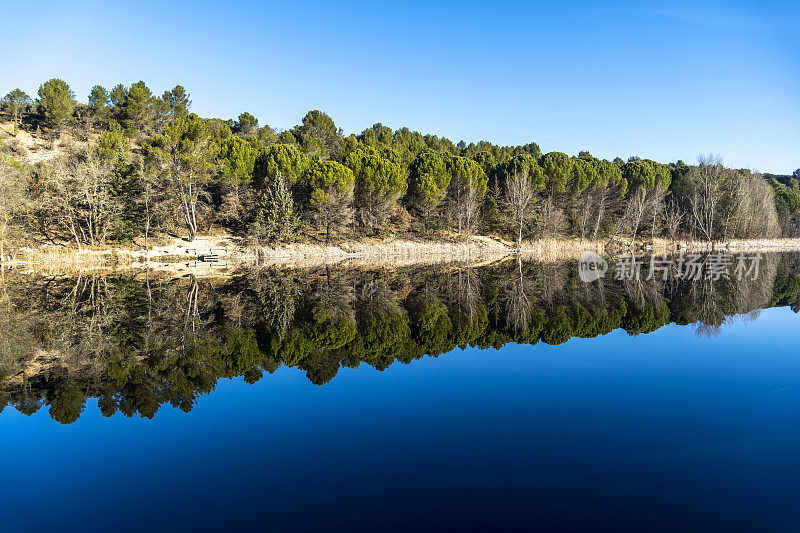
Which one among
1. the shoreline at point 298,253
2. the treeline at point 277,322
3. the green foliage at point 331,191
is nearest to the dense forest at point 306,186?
the green foliage at point 331,191

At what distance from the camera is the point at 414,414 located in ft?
25.4

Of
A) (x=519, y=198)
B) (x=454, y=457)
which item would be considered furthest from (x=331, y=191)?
(x=454, y=457)

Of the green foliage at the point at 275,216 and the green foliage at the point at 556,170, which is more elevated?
the green foliage at the point at 556,170

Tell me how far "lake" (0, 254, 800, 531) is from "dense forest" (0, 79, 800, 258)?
24.5 metres

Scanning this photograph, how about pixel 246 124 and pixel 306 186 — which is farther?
pixel 246 124

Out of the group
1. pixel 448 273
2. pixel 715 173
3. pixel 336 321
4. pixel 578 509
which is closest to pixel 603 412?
pixel 578 509

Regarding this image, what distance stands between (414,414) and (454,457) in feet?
5.56

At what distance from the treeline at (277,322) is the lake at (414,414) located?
0.32ft

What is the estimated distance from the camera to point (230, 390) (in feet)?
29.5

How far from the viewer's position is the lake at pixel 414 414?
16.5ft

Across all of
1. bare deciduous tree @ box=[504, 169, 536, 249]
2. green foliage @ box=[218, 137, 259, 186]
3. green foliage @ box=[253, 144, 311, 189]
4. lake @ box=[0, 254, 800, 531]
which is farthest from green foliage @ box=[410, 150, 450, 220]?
lake @ box=[0, 254, 800, 531]

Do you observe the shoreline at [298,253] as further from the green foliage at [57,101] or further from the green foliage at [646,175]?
the green foliage at [57,101]

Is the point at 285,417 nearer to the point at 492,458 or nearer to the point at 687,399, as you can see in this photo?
the point at 492,458

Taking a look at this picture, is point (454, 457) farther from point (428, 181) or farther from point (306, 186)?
point (428, 181)
